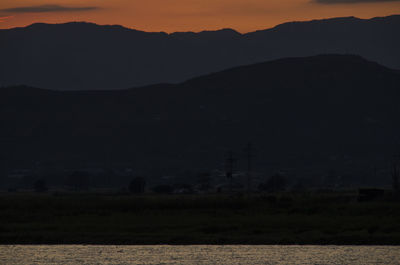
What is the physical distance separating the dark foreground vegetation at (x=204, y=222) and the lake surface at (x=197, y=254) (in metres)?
2.71

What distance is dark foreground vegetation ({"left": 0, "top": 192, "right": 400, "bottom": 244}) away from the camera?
58250mm

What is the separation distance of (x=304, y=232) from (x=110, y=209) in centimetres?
2334

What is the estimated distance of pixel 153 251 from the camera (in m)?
52.9

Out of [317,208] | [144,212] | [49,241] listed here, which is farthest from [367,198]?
[49,241]

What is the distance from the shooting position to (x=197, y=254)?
2019 inches

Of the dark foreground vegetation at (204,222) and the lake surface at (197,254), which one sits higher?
the dark foreground vegetation at (204,222)

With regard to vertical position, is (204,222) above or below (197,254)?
above

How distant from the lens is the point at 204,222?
6656 cm

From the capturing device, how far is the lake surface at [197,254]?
47.8m

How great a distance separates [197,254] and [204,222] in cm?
1529

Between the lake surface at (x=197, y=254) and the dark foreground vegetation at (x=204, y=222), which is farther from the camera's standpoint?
the dark foreground vegetation at (x=204, y=222)

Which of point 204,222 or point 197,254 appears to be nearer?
point 197,254

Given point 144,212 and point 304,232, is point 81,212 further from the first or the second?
point 304,232

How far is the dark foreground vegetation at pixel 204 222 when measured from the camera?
58.2 meters
